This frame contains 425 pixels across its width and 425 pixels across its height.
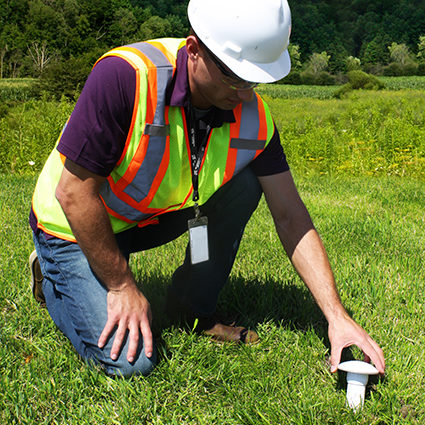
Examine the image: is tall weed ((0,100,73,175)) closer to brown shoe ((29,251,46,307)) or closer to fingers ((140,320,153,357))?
brown shoe ((29,251,46,307))

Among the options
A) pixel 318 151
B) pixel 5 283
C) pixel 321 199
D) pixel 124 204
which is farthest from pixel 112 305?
pixel 318 151

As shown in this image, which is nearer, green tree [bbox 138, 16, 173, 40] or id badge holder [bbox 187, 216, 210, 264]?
id badge holder [bbox 187, 216, 210, 264]

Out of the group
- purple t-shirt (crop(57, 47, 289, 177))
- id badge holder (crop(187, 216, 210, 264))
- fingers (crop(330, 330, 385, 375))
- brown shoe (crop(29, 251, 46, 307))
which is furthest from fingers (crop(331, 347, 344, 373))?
brown shoe (crop(29, 251, 46, 307))

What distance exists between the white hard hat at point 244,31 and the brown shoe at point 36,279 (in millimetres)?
1357

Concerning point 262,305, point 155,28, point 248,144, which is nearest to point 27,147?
point 262,305

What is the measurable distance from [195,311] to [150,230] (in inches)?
17.5

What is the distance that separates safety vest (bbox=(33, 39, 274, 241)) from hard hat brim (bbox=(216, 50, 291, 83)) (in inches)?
10.2

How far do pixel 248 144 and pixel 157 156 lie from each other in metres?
0.42

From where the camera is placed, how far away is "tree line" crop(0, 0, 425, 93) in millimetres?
39062

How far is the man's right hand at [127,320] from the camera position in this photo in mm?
2051

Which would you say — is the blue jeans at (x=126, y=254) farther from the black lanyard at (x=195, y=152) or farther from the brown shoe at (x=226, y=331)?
the black lanyard at (x=195, y=152)

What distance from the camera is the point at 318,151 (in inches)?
291

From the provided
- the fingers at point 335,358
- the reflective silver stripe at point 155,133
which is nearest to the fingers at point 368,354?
the fingers at point 335,358

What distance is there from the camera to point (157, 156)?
2.06 metres
